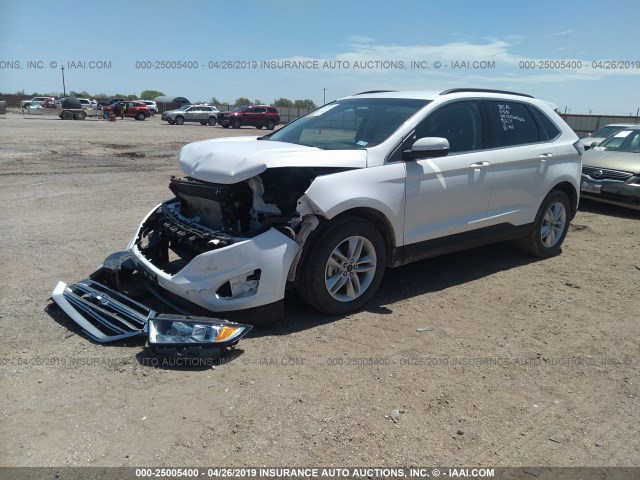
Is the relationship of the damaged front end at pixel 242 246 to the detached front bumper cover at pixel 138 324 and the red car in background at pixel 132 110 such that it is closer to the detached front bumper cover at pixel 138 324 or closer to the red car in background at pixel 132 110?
the detached front bumper cover at pixel 138 324

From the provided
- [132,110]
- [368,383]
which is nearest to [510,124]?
[368,383]

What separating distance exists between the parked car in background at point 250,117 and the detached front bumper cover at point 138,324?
35865mm

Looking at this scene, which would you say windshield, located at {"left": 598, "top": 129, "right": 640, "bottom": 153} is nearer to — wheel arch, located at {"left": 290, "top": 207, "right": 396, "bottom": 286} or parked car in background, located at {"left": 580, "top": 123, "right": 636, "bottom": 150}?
parked car in background, located at {"left": 580, "top": 123, "right": 636, "bottom": 150}

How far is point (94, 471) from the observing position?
2543 millimetres

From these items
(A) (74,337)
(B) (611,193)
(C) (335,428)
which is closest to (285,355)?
(C) (335,428)

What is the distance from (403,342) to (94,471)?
2.36 m

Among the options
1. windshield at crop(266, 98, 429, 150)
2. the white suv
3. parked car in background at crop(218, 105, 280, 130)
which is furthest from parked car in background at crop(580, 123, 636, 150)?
parked car in background at crop(218, 105, 280, 130)

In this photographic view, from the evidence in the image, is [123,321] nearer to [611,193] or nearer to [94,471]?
[94,471]

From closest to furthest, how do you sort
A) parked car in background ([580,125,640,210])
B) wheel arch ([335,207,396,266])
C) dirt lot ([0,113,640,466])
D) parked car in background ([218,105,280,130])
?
1. dirt lot ([0,113,640,466])
2. wheel arch ([335,207,396,266])
3. parked car in background ([580,125,640,210])
4. parked car in background ([218,105,280,130])

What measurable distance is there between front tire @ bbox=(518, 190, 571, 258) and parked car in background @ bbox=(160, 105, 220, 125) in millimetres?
39222

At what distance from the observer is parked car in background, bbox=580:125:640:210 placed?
899 centimetres

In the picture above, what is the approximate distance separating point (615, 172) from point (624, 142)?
4.75 ft

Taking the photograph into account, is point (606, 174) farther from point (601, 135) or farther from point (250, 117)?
point (250, 117)

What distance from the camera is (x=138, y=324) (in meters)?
3.91
